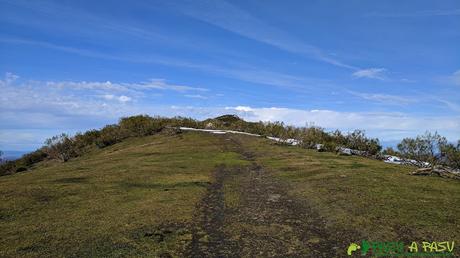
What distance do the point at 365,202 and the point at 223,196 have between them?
6517mm

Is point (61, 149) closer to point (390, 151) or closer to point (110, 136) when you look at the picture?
point (110, 136)

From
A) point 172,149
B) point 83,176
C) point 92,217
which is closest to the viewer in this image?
point 92,217

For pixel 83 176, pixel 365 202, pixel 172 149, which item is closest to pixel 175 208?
pixel 365 202

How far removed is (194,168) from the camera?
2691cm

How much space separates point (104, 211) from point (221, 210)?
481 cm

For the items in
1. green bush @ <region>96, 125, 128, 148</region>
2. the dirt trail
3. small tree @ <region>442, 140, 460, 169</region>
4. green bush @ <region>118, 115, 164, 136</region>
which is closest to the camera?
the dirt trail

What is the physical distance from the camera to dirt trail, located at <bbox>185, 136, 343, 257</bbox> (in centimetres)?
1101

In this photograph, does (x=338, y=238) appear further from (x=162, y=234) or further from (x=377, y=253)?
(x=162, y=234)

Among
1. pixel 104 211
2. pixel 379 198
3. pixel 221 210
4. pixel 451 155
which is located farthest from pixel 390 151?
pixel 104 211

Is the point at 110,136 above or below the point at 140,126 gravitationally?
below

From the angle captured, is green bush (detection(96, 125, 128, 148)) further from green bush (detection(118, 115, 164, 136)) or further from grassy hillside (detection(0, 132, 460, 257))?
grassy hillside (detection(0, 132, 460, 257))

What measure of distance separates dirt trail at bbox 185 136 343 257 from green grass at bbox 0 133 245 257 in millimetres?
770

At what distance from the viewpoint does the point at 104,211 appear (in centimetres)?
1530

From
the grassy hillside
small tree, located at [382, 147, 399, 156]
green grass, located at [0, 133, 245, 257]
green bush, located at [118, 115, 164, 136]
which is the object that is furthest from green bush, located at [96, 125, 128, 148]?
small tree, located at [382, 147, 399, 156]
